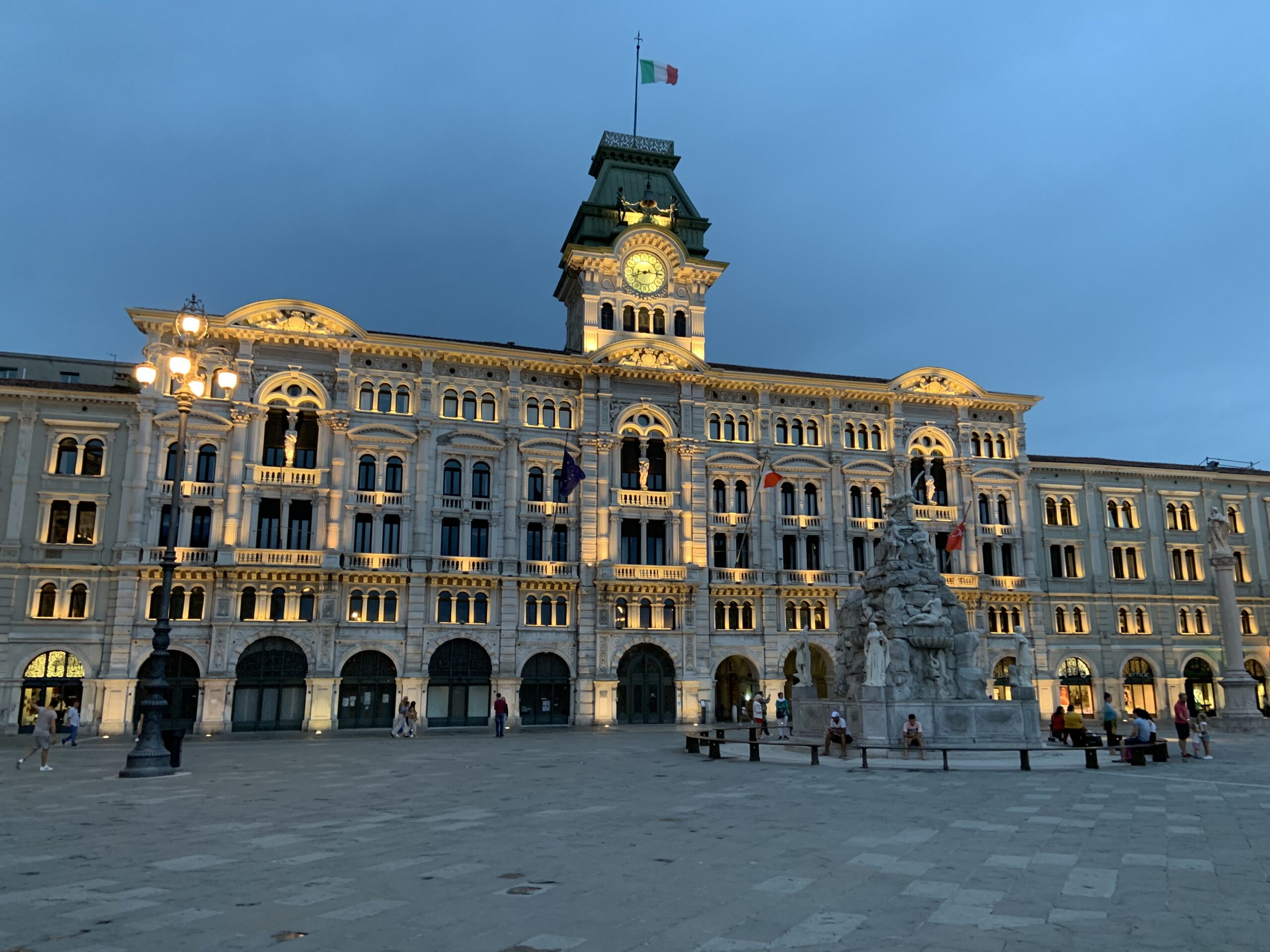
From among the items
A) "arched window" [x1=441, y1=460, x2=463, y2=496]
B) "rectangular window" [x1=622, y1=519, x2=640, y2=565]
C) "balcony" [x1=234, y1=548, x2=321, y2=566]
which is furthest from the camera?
"rectangular window" [x1=622, y1=519, x2=640, y2=565]

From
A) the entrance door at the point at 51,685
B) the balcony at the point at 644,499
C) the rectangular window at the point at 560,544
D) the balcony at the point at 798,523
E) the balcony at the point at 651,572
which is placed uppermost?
the balcony at the point at 644,499

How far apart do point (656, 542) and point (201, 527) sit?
78.9 ft

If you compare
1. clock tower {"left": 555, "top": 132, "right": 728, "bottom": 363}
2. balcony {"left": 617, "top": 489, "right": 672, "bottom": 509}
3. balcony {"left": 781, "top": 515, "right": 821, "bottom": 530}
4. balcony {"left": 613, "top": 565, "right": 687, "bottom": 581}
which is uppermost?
clock tower {"left": 555, "top": 132, "right": 728, "bottom": 363}

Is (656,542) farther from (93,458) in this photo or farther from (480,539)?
(93,458)

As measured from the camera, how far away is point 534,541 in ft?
169

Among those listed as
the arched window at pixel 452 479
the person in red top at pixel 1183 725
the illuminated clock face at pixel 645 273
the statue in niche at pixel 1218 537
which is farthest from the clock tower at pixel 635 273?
the person in red top at pixel 1183 725

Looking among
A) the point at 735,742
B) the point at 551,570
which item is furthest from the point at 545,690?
the point at 735,742

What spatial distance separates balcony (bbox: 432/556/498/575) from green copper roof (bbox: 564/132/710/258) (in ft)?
67.9

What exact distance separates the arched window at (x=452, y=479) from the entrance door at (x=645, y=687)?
1300 cm

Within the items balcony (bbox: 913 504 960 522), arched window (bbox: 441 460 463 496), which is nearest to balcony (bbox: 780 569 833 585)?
balcony (bbox: 913 504 960 522)

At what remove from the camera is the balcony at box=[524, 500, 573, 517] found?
51.1 m

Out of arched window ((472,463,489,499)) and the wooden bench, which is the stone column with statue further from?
arched window ((472,463,489,499))

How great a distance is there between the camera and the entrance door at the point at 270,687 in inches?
1776

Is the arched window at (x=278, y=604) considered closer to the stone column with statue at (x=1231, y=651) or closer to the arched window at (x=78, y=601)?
the arched window at (x=78, y=601)
